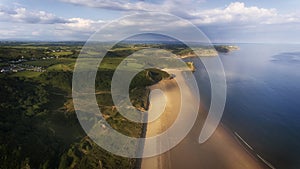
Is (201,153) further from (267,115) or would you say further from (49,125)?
(267,115)

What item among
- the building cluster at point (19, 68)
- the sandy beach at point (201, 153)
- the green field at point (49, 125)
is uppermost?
the building cluster at point (19, 68)

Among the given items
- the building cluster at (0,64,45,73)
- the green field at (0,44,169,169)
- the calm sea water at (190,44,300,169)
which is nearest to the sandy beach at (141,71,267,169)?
the calm sea water at (190,44,300,169)

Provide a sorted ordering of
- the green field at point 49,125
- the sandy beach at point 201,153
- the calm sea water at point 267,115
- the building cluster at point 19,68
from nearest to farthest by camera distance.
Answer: the green field at point 49,125 < the sandy beach at point 201,153 < the calm sea water at point 267,115 < the building cluster at point 19,68

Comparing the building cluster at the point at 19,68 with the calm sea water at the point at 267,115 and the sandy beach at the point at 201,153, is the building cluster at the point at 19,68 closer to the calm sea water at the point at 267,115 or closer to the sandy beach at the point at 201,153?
the sandy beach at the point at 201,153

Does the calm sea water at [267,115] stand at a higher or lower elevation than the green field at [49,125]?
lower

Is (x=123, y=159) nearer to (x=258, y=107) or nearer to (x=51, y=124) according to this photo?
(x=51, y=124)

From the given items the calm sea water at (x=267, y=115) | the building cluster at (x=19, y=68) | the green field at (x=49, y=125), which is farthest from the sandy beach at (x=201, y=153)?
the building cluster at (x=19, y=68)

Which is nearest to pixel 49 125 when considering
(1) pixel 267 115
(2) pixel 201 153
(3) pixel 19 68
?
(2) pixel 201 153

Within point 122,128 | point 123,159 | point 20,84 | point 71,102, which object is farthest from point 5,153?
point 20,84

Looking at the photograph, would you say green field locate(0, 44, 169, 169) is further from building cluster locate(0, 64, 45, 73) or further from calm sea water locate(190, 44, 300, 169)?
calm sea water locate(190, 44, 300, 169)
